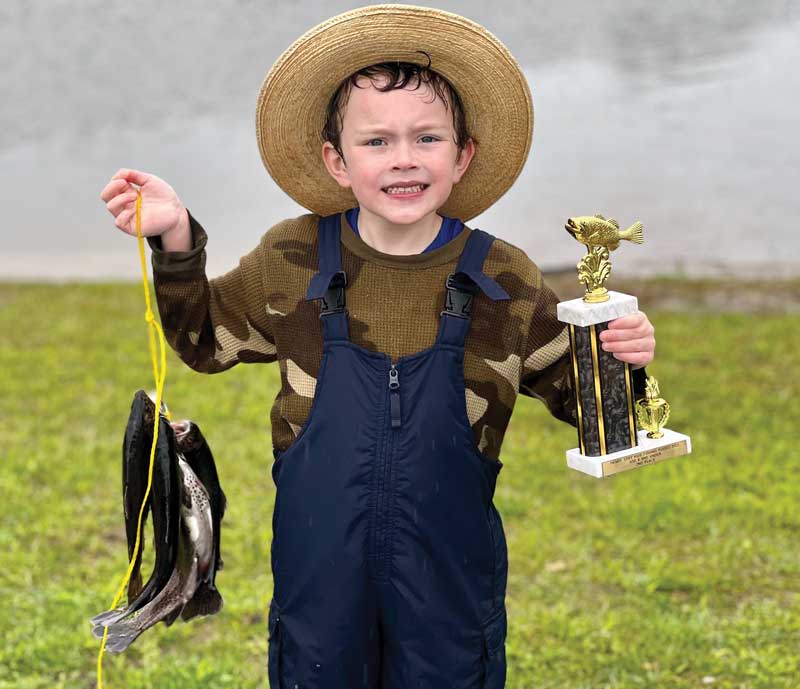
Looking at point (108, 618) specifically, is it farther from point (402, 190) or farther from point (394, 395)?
point (402, 190)

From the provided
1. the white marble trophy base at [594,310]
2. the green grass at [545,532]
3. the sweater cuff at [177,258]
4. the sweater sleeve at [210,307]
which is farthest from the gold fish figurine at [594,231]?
the green grass at [545,532]

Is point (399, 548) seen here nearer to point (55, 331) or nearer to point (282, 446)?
point (282, 446)

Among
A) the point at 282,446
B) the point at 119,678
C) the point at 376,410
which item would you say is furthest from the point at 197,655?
the point at 376,410

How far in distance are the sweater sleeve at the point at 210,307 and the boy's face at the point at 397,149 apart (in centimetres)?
37

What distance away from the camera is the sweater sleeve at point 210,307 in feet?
8.42

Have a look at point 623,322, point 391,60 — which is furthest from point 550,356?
point 391,60

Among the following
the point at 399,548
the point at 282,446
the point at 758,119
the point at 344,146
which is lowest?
the point at 399,548

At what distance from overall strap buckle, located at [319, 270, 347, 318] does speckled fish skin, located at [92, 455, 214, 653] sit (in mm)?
562

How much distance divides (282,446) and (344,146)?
2.40 feet

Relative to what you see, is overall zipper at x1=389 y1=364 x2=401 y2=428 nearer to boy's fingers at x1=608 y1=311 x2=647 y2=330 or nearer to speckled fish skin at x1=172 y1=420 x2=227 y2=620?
boy's fingers at x1=608 y1=311 x2=647 y2=330

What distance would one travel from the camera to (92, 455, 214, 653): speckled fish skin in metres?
2.72

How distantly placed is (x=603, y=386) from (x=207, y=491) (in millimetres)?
1046

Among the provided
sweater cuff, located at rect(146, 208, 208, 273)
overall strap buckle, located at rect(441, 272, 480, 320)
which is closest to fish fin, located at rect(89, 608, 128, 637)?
sweater cuff, located at rect(146, 208, 208, 273)

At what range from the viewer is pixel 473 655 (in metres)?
2.60
